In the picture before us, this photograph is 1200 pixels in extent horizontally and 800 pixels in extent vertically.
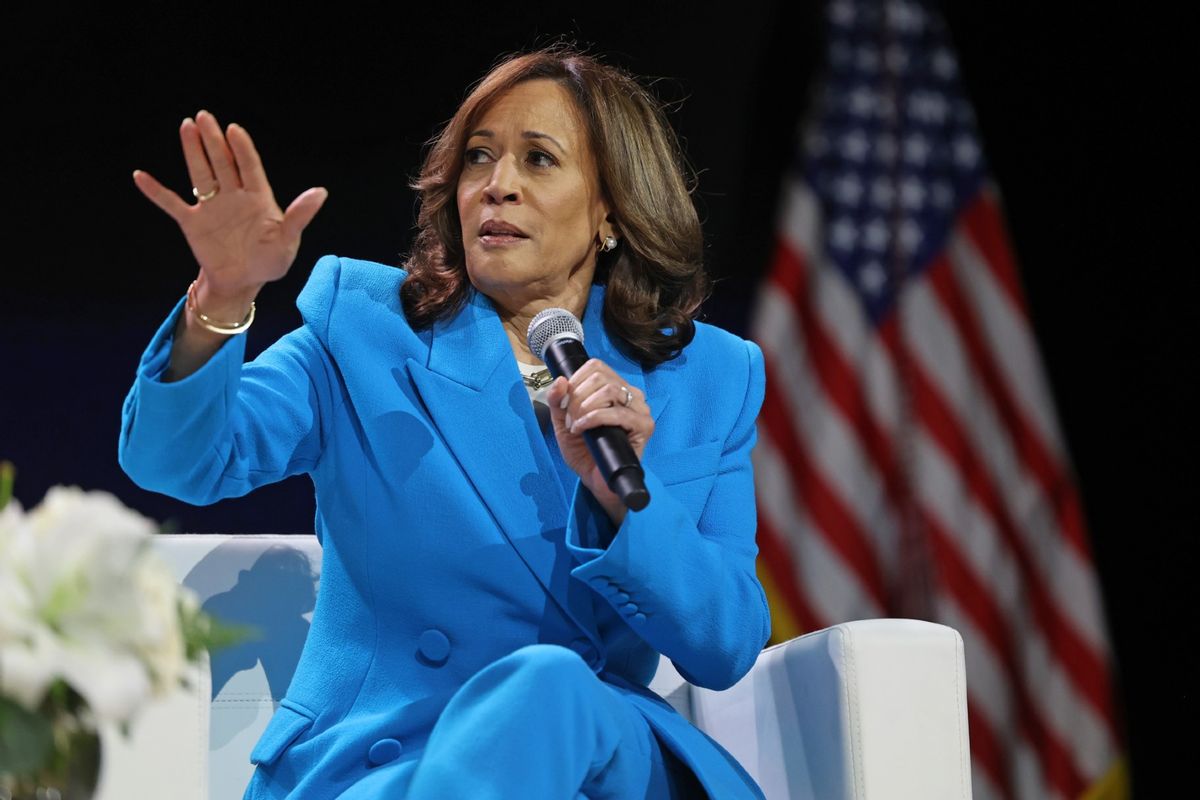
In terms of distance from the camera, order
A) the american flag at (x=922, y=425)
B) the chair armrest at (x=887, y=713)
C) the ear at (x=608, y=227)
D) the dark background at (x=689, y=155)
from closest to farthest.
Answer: the chair armrest at (x=887, y=713)
the ear at (x=608, y=227)
the dark background at (x=689, y=155)
the american flag at (x=922, y=425)

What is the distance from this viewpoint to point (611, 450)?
1366mm

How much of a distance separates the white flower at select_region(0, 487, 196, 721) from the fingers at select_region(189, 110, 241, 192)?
0.62 meters

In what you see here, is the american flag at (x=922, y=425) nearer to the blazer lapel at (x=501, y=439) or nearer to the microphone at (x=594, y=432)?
the blazer lapel at (x=501, y=439)

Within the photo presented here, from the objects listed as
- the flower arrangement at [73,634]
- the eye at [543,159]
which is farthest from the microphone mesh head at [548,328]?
the flower arrangement at [73,634]

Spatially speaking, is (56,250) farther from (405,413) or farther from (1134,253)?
(1134,253)

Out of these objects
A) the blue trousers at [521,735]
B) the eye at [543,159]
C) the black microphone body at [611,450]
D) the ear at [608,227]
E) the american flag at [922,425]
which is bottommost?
the american flag at [922,425]

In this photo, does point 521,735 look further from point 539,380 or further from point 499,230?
point 499,230

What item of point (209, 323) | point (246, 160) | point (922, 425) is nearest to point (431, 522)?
point (209, 323)

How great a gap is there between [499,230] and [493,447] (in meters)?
0.28

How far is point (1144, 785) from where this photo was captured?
118 inches

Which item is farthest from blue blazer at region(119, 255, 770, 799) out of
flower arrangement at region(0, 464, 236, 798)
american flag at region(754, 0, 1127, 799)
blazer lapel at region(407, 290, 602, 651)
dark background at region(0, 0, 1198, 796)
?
american flag at region(754, 0, 1127, 799)

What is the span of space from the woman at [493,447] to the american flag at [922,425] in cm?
125

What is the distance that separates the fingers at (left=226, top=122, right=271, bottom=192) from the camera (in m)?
1.28

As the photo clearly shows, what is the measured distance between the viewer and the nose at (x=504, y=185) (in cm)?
172
